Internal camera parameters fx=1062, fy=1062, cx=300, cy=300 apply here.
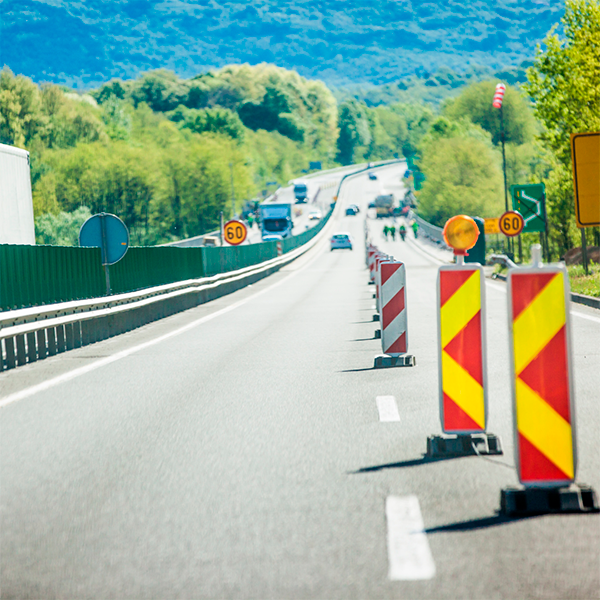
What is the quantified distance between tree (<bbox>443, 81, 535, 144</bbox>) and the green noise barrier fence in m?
141

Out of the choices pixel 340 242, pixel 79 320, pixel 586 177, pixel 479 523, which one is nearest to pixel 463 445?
pixel 479 523

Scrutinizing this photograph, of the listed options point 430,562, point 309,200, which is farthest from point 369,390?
point 309,200

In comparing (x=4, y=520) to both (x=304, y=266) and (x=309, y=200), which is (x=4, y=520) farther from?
(x=309, y=200)

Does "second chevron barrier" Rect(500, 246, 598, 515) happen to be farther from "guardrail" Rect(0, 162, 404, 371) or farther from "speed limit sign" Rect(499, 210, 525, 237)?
"speed limit sign" Rect(499, 210, 525, 237)

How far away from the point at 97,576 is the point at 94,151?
358 ft

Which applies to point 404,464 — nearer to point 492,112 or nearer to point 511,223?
point 511,223

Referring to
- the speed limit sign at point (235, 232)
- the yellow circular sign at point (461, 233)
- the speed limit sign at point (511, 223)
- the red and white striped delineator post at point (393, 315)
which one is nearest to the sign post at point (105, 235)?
the red and white striped delineator post at point (393, 315)

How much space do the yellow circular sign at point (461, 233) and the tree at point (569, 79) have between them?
89.9 ft

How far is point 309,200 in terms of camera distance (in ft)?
573

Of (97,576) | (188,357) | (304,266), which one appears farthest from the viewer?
(304,266)

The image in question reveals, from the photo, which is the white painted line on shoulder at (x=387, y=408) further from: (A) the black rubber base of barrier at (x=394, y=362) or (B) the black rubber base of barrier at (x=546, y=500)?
(B) the black rubber base of barrier at (x=546, y=500)

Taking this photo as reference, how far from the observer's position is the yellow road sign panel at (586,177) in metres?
10.9

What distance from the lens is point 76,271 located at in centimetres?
1827

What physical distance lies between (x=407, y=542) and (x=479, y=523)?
1.50 ft
